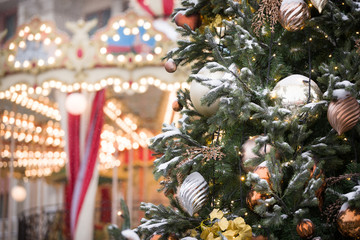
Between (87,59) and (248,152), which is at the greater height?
(87,59)

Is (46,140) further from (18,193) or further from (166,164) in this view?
(166,164)

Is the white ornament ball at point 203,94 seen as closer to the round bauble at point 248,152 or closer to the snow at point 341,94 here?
the round bauble at point 248,152

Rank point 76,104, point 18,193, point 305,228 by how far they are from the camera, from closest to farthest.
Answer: point 305,228 < point 76,104 < point 18,193

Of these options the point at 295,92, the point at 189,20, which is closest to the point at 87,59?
the point at 189,20

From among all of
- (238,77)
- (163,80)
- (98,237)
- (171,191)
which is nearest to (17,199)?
(98,237)

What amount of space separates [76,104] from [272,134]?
4.45 metres

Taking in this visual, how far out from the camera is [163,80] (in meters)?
5.06

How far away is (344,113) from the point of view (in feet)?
4.42

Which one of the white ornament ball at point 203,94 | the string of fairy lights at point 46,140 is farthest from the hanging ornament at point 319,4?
the string of fairy lights at point 46,140

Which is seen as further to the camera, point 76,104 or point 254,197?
point 76,104

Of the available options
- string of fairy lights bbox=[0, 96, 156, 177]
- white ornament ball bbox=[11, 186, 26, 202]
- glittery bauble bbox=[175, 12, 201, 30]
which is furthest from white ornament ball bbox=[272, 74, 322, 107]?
white ornament ball bbox=[11, 186, 26, 202]

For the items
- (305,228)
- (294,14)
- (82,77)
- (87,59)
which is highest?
(87,59)

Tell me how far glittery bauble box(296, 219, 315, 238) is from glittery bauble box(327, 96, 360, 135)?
0.92ft

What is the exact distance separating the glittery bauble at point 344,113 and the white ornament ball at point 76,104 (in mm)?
4541
